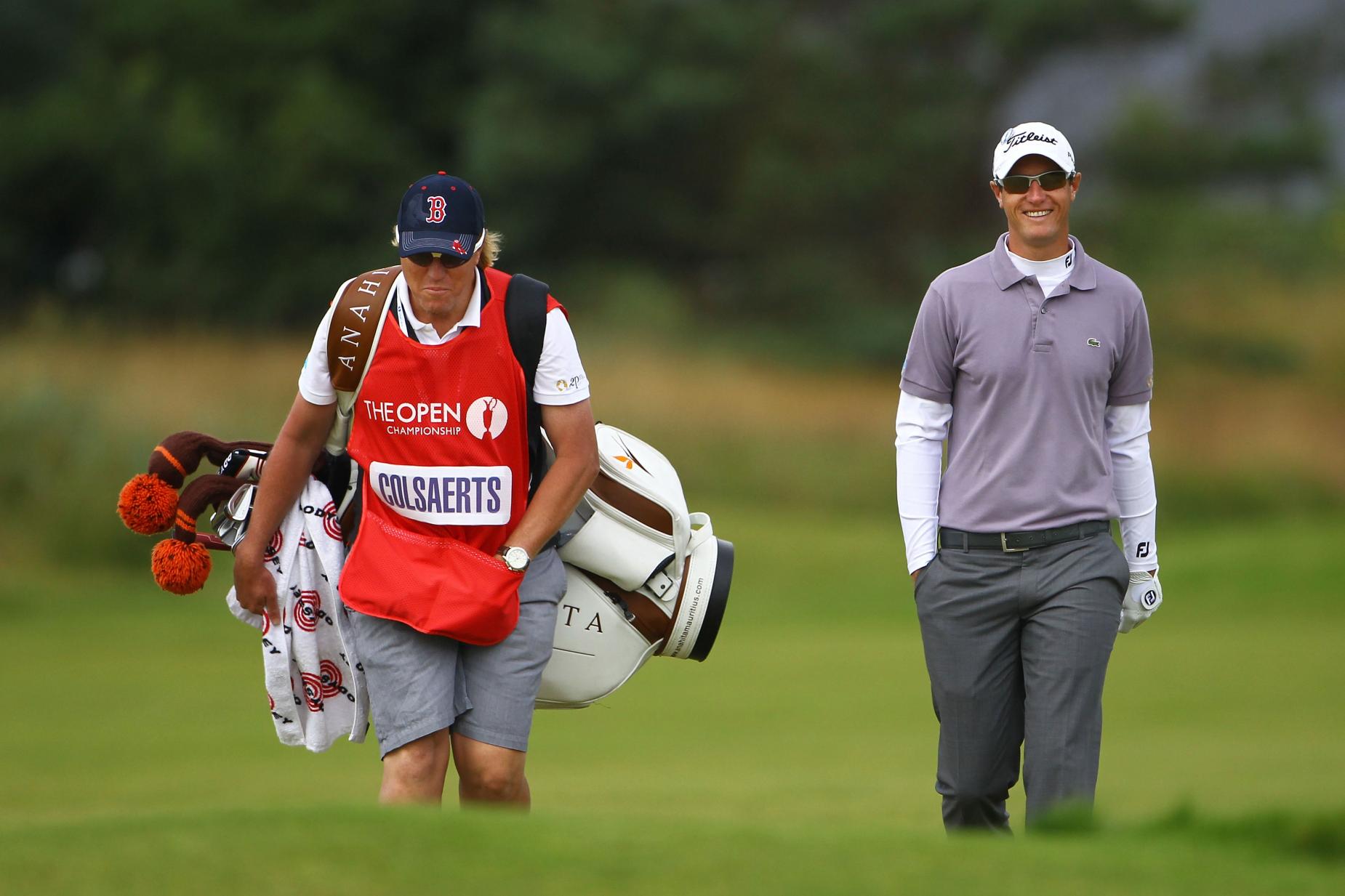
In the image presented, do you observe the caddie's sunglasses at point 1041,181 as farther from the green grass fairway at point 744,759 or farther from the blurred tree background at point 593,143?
the blurred tree background at point 593,143

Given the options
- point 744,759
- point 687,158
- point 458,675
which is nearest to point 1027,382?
point 458,675

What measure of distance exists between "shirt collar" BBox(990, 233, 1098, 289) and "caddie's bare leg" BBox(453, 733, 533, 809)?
1.79 meters

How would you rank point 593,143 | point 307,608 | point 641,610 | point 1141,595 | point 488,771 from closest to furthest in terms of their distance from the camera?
point 488,771 → point 307,608 → point 1141,595 → point 641,610 → point 593,143

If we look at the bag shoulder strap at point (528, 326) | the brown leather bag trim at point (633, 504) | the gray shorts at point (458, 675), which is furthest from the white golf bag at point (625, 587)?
the bag shoulder strap at point (528, 326)

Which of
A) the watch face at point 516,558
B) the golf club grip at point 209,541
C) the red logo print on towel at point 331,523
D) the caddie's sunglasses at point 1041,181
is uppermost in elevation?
the caddie's sunglasses at point 1041,181

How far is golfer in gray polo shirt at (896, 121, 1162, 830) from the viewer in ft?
15.5

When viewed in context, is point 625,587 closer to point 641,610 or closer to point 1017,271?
point 641,610

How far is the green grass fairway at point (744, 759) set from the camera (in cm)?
289

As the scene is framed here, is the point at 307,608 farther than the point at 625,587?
No

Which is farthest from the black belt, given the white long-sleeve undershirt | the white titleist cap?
the white titleist cap

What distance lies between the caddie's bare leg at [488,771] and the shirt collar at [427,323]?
1039mm

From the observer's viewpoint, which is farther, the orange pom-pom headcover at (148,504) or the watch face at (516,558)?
the orange pom-pom headcover at (148,504)

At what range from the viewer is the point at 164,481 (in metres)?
4.94

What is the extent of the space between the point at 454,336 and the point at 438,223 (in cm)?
29
